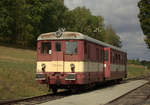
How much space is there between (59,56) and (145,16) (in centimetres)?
2077

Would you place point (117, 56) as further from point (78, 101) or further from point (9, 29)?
point (9, 29)

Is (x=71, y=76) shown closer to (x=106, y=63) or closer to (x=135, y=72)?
(x=106, y=63)

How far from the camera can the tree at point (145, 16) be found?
34.3 metres

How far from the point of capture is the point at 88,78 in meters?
17.3

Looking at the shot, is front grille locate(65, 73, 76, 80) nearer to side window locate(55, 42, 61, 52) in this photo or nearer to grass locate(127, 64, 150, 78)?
side window locate(55, 42, 61, 52)

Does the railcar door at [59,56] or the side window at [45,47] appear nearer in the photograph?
the railcar door at [59,56]

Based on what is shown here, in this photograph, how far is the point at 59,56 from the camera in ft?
54.4

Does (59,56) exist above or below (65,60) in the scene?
above

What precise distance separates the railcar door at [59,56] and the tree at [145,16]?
64.9 feet

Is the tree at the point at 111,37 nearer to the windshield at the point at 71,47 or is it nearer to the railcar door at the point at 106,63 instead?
the railcar door at the point at 106,63

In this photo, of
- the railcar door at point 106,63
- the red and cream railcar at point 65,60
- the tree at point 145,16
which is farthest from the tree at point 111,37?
the red and cream railcar at point 65,60

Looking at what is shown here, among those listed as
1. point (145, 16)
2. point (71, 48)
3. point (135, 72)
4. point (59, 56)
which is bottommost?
point (135, 72)

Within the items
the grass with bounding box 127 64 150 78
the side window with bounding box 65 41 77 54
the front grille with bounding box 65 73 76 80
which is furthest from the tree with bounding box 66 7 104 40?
the front grille with bounding box 65 73 76 80

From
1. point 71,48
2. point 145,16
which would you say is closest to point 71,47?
point 71,48
